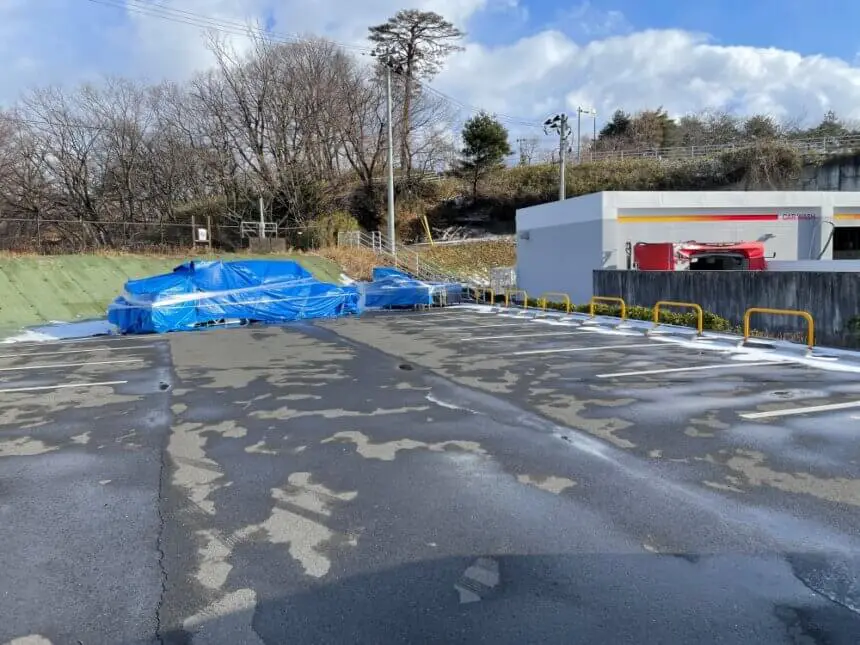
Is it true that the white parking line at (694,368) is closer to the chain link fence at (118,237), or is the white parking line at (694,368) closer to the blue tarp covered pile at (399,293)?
the blue tarp covered pile at (399,293)

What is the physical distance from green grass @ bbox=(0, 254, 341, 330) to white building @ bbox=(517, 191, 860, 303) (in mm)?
18362

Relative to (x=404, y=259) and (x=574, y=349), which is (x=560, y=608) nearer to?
A: (x=574, y=349)

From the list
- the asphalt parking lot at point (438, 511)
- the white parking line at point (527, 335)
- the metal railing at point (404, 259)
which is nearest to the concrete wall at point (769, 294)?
the white parking line at point (527, 335)

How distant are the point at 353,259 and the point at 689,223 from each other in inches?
704

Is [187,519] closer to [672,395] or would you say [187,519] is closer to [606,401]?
[606,401]

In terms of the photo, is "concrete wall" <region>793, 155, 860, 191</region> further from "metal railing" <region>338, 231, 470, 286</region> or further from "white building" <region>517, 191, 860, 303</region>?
"metal railing" <region>338, 231, 470, 286</region>

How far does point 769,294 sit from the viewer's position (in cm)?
1495

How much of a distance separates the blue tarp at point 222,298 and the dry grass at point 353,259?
32.5ft

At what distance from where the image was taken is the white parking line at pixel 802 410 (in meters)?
6.31

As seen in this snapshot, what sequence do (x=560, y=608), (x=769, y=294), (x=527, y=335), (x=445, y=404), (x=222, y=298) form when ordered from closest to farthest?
(x=560, y=608), (x=445, y=404), (x=527, y=335), (x=769, y=294), (x=222, y=298)

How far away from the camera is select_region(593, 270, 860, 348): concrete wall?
13.0m

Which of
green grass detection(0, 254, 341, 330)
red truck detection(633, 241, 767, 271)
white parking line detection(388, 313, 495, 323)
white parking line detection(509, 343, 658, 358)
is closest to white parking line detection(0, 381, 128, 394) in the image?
white parking line detection(509, 343, 658, 358)

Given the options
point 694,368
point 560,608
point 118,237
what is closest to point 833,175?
point 694,368

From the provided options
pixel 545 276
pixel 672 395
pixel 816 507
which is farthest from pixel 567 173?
pixel 816 507
